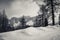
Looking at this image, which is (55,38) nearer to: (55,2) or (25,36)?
(25,36)

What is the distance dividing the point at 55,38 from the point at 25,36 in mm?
904

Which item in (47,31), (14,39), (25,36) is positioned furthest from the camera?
(47,31)

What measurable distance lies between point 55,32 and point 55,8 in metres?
14.2

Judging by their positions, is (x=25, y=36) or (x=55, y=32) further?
(x=55, y=32)

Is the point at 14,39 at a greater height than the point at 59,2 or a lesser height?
lesser

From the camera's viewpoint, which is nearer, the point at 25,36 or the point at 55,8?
the point at 25,36

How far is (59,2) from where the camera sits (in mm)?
19188

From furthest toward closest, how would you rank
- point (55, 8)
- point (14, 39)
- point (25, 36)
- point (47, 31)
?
point (55, 8), point (47, 31), point (25, 36), point (14, 39)

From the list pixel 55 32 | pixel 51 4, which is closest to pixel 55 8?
pixel 51 4

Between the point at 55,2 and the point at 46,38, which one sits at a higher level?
the point at 55,2

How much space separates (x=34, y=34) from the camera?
4.32 meters

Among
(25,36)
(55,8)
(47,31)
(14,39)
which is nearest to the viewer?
(14,39)

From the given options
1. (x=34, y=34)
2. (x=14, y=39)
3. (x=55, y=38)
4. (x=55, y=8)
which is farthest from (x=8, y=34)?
(x=55, y=8)

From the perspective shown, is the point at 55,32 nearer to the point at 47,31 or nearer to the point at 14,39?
the point at 47,31
